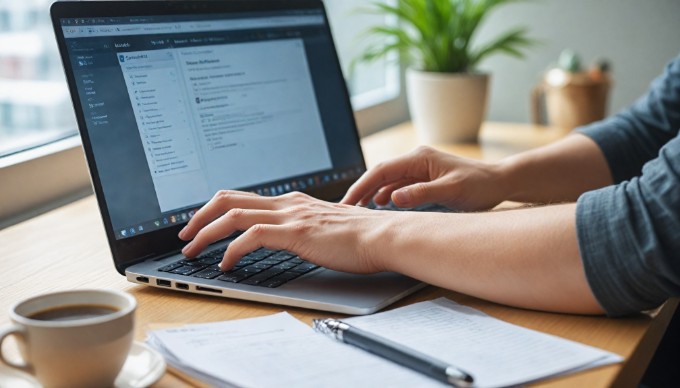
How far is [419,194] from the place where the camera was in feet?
3.36

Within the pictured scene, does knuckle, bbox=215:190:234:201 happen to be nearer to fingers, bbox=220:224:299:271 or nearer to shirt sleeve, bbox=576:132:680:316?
fingers, bbox=220:224:299:271

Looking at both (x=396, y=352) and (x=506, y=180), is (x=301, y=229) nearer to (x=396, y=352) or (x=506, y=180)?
(x=396, y=352)

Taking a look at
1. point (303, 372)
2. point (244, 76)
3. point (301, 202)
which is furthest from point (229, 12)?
point (303, 372)

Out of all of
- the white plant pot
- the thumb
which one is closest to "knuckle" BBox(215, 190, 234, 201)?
the thumb

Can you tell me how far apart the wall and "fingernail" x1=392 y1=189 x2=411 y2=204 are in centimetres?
127

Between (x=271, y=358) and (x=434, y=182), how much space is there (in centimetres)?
45

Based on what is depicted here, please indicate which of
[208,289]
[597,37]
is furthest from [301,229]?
[597,37]

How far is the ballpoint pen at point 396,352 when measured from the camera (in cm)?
61

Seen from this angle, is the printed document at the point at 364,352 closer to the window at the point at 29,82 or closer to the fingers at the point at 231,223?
the fingers at the point at 231,223

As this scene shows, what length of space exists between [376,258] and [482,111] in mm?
995

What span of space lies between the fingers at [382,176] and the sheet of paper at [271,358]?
341 millimetres

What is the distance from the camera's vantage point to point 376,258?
0.82 m

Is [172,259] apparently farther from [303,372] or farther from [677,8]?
[677,8]

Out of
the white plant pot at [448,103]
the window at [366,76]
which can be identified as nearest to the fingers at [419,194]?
the white plant pot at [448,103]
